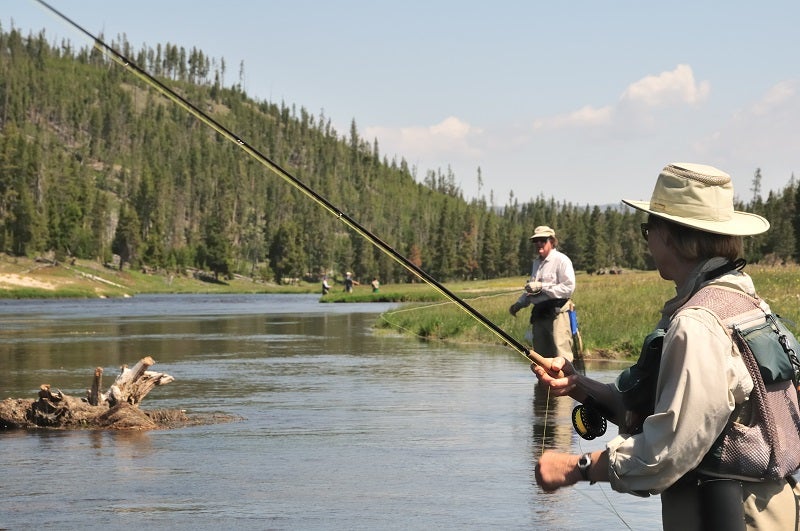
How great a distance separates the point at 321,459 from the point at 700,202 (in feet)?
21.9

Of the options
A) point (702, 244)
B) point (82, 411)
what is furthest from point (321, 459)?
point (702, 244)

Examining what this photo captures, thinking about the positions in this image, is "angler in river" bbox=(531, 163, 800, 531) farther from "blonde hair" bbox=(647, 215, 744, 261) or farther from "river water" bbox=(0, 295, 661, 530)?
"river water" bbox=(0, 295, 661, 530)

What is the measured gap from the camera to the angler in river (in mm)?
3232

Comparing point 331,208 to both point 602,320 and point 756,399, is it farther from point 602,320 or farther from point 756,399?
point 602,320

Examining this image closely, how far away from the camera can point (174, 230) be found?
7653 inches

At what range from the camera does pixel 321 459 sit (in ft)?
32.1

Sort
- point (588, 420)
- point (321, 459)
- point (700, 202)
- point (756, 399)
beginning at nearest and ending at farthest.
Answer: point (756, 399), point (700, 202), point (588, 420), point (321, 459)

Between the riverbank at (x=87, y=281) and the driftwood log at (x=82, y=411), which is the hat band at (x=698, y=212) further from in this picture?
the riverbank at (x=87, y=281)

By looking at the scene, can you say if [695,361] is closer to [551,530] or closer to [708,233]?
[708,233]

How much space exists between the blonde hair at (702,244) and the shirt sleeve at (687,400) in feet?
1.01

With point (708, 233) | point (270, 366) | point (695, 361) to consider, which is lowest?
point (270, 366)

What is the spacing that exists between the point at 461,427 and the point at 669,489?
8286 mm

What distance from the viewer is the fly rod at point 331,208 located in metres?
4.64

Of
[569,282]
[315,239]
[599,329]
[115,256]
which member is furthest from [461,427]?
[315,239]
